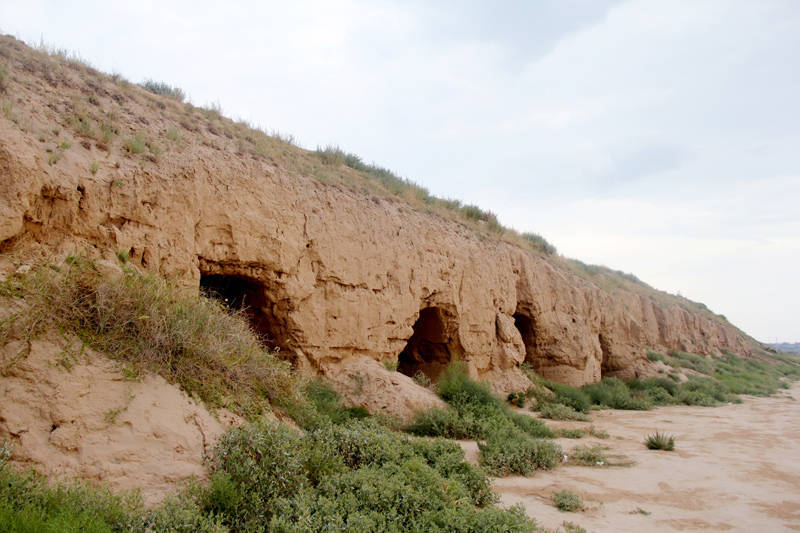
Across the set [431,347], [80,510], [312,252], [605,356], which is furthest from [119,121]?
[605,356]

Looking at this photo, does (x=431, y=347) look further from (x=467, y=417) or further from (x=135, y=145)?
(x=135, y=145)

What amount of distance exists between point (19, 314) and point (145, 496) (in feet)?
6.57

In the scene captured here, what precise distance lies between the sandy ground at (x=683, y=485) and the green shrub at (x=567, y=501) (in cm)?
8

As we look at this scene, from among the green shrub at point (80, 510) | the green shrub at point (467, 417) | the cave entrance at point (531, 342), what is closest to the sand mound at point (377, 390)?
the green shrub at point (467, 417)

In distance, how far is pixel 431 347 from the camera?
12766mm

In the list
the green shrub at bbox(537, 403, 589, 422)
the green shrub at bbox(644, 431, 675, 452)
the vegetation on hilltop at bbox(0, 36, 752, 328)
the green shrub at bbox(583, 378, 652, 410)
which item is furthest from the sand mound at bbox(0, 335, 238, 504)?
the green shrub at bbox(583, 378, 652, 410)

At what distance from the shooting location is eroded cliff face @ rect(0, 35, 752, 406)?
19.0 ft

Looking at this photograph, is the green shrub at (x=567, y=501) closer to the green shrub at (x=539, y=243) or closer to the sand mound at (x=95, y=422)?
the sand mound at (x=95, y=422)

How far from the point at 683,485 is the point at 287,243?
22.9ft

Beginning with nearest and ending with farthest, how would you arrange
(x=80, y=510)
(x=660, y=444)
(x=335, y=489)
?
1. (x=80, y=510)
2. (x=335, y=489)
3. (x=660, y=444)

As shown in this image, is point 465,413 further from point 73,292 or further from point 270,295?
point 73,292

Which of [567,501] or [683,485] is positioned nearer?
[567,501]

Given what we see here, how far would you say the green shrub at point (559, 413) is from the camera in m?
11.8

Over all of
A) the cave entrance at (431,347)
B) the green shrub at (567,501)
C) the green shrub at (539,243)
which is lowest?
the green shrub at (567,501)
